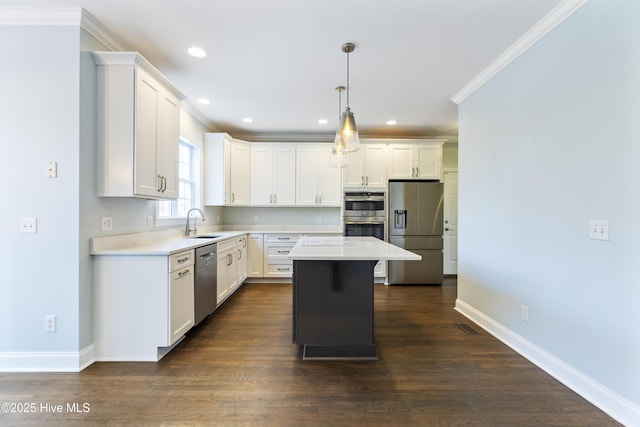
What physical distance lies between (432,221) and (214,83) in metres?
3.78

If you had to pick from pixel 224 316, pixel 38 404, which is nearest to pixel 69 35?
pixel 38 404

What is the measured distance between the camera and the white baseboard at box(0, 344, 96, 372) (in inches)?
82.5

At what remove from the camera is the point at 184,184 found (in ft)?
13.5

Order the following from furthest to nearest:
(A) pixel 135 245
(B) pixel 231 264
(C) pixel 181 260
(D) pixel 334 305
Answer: (B) pixel 231 264, (A) pixel 135 245, (C) pixel 181 260, (D) pixel 334 305

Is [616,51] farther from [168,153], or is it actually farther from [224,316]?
[224,316]

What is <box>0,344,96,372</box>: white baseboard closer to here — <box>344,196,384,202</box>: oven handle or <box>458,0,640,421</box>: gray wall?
<box>458,0,640,421</box>: gray wall

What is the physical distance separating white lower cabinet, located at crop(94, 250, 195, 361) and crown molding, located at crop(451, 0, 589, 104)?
339cm

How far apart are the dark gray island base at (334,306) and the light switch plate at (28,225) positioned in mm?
1967

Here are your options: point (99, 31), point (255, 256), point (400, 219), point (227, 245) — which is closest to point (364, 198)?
point (400, 219)

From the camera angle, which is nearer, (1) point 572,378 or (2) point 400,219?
(1) point 572,378

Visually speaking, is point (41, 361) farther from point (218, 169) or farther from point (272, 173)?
point (272, 173)

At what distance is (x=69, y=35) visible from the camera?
2104mm

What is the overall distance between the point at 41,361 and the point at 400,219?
441cm

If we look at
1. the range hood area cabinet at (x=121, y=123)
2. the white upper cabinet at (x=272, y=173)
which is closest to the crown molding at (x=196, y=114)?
the white upper cabinet at (x=272, y=173)
